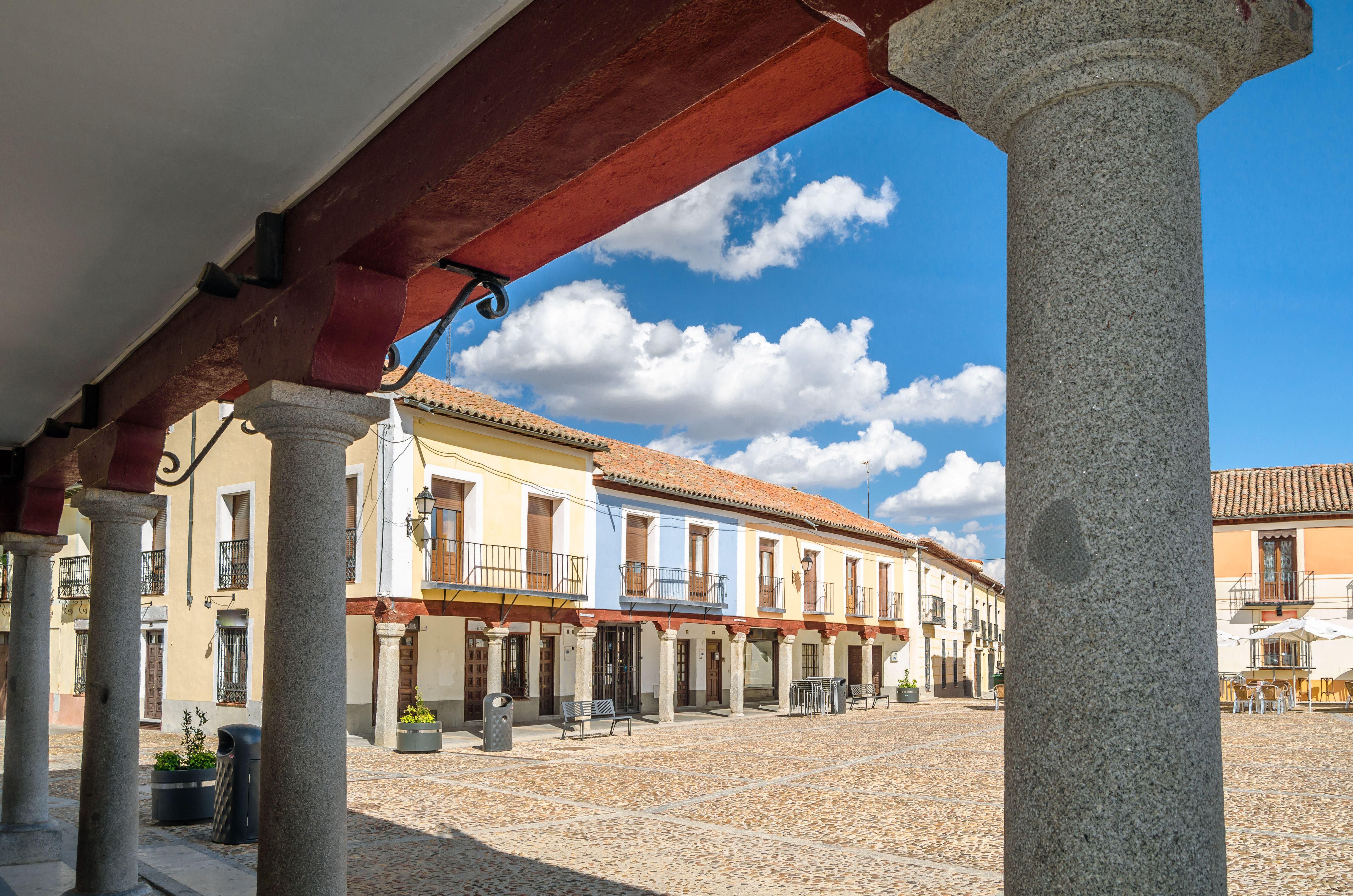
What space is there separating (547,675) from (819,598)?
8.27m

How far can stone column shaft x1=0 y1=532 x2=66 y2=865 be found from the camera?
641cm

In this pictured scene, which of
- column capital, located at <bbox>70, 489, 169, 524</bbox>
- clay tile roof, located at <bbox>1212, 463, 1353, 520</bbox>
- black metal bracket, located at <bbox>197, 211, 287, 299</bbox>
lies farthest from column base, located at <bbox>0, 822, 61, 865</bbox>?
clay tile roof, located at <bbox>1212, 463, 1353, 520</bbox>

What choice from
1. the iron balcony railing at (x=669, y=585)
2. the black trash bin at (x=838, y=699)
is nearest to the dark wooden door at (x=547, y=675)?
the iron balcony railing at (x=669, y=585)

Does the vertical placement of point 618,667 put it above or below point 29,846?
below

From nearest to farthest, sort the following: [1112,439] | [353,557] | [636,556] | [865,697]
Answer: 1. [1112,439]
2. [353,557]
3. [636,556]
4. [865,697]

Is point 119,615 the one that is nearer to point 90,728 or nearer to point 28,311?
point 90,728

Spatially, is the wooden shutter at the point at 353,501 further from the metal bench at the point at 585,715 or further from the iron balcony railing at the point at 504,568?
the metal bench at the point at 585,715

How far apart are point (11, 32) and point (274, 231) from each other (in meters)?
1.08

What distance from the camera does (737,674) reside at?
2170cm

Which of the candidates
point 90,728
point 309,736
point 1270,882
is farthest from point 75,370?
→ point 1270,882

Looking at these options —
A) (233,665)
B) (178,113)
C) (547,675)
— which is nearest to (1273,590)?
(547,675)

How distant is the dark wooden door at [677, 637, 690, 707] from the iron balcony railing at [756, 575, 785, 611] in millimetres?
1890

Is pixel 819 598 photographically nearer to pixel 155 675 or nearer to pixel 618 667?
pixel 618 667

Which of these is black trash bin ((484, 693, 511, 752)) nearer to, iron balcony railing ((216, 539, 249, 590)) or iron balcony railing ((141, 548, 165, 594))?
iron balcony railing ((216, 539, 249, 590))
